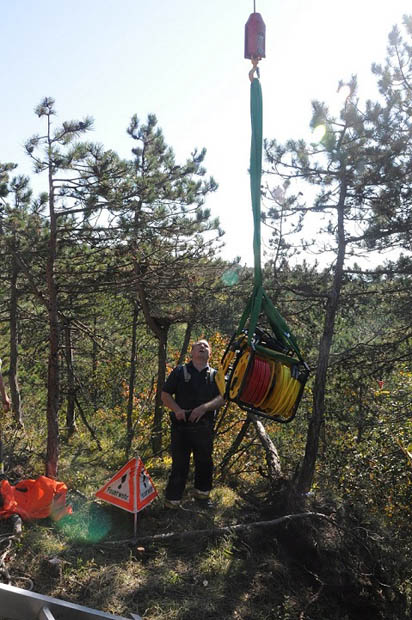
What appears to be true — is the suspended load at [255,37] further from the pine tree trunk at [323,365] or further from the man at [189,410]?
the pine tree trunk at [323,365]

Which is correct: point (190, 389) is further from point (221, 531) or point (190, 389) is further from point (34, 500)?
point (34, 500)

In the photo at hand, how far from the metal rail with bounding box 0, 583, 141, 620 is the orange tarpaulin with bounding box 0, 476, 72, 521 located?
279 cm

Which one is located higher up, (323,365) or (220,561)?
(323,365)

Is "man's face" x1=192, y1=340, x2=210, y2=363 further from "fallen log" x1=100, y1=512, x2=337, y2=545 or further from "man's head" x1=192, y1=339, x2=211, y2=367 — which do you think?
"fallen log" x1=100, y1=512, x2=337, y2=545

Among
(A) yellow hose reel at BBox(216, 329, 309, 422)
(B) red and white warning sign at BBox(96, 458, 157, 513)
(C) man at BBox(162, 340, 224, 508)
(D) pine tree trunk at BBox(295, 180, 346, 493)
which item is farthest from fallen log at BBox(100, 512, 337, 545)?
(D) pine tree trunk at BBox(295, 180, 346, 493)

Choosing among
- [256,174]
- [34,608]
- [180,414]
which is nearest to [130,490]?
[180,414]

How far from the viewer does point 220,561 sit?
4.20m

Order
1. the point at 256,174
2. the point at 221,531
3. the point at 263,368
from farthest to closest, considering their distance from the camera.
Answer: the point at 221,531
the point at 263,368
the point at 256,174

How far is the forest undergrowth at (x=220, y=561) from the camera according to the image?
3.67 m

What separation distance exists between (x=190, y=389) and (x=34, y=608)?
318 centimetres

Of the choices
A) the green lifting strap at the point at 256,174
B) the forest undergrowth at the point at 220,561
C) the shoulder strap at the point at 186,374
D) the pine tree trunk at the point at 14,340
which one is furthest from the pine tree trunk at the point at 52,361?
the pine tree trunk at the point at 14,340

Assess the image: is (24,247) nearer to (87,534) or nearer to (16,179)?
(16,179)

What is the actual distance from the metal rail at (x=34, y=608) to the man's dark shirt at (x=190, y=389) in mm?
3066

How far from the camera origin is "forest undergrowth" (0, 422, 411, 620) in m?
3.67
